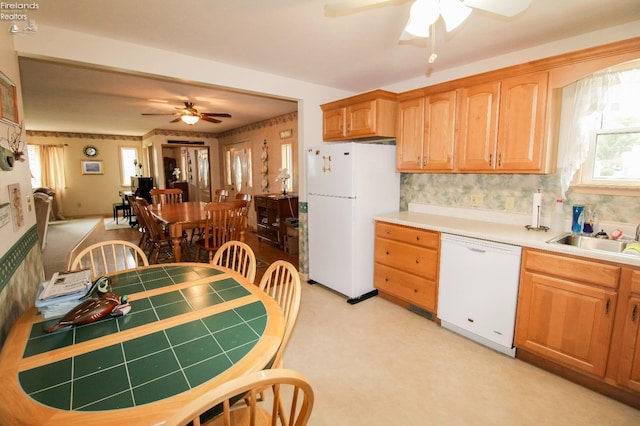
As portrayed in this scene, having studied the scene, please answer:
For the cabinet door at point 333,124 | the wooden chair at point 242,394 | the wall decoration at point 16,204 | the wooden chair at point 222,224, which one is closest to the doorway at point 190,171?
the wooden chair at point 222,224

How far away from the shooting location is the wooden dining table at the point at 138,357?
817 millimetres

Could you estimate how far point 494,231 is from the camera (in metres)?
2.41

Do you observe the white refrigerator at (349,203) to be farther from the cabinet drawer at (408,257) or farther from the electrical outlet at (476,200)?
the electrical outlet at (476,200)

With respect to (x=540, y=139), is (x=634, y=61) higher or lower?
higher

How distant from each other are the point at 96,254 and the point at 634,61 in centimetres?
631

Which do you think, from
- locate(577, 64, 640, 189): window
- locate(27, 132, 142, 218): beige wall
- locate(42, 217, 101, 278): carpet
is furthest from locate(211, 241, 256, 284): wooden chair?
locate(27, 132, 142, 218): beige wall

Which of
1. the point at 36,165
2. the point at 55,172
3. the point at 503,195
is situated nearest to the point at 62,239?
the point at 55,172

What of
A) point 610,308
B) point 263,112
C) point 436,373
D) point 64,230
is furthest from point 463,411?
point 64,230

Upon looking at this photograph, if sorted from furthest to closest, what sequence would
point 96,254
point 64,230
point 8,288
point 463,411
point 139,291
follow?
point 64,230 < point 96,254 < point 463,411 < point 139,291 < point 8,288

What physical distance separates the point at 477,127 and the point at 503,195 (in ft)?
2.20

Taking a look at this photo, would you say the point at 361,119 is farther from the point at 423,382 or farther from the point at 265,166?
the point at 265,166

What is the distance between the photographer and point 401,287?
2996 mm

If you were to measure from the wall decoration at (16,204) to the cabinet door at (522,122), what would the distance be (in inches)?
128

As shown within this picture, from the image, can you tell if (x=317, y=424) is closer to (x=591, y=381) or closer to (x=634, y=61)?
(x=591, y=381)
